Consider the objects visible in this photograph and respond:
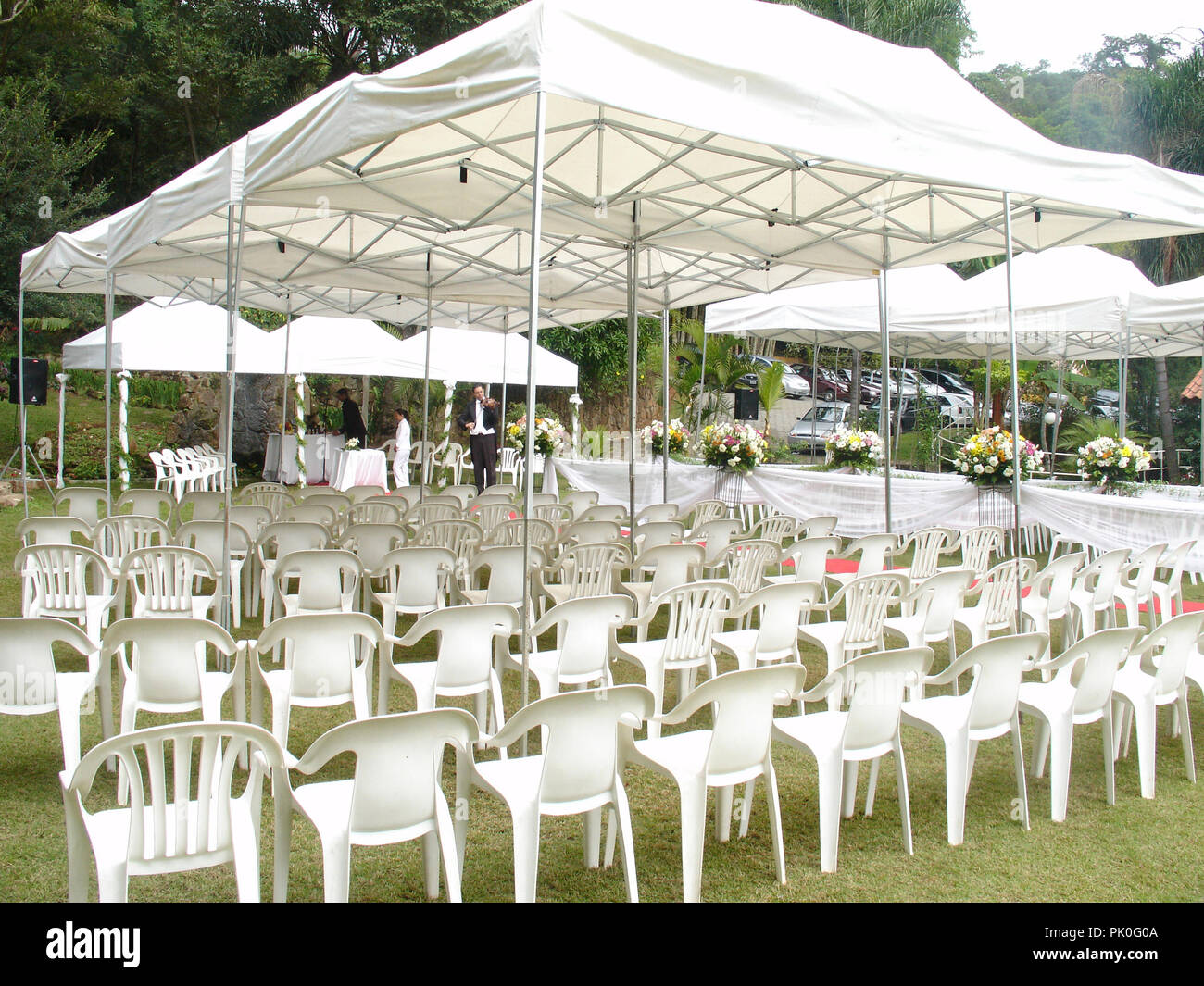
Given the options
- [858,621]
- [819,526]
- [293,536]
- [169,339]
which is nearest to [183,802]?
[858,621]

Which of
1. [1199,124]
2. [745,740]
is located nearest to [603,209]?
[745,740]

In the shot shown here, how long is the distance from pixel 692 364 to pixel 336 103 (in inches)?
614

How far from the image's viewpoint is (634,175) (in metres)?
6.53

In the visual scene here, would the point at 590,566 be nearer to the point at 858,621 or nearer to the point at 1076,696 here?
the point at 858,621

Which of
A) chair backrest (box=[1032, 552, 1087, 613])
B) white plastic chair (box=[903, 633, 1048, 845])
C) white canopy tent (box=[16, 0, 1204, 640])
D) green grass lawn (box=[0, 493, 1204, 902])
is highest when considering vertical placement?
white canopy tent (box=[16, 0, 1204, 640])

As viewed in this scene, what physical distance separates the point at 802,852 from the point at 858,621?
163 cm

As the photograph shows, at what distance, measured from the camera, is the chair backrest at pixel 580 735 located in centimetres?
296

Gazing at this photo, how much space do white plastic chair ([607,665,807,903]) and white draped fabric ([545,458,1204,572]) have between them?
5.55m

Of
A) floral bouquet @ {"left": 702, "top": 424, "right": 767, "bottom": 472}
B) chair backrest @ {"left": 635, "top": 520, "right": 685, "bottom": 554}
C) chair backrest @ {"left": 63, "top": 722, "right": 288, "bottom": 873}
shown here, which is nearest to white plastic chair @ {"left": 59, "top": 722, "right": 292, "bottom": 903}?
chair backrest @ {"left": 63, "top": 722, "right": 288, "bottom": 873}

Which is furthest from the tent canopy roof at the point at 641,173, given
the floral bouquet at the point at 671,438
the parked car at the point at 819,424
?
the parked car at the point at 819,424

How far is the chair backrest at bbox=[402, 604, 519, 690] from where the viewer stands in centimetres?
407

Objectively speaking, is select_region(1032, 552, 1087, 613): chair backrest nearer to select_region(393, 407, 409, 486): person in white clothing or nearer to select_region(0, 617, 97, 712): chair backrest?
select_region(0, 617, 97, 712): chair backrest

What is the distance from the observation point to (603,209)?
6.46m

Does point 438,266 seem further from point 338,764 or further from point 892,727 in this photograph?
point 892,727
